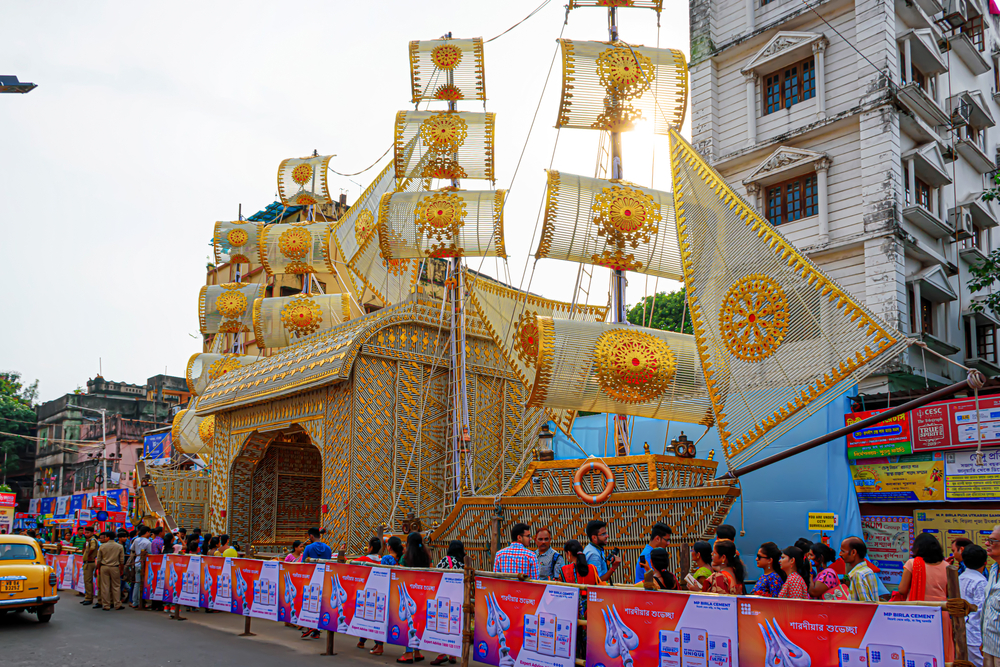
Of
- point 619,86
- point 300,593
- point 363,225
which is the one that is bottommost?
point 300,593

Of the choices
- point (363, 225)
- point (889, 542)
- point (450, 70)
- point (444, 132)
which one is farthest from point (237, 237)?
point (889, 542)

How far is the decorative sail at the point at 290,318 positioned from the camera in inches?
891

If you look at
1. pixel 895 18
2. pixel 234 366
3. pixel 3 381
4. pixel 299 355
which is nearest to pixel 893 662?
pixel 299 355

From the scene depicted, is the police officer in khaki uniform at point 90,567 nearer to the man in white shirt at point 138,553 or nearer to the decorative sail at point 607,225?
the man in white shirt at point 138,553

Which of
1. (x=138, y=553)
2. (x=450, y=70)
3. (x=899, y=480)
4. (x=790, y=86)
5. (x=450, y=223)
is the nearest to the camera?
(x=899, y=480)

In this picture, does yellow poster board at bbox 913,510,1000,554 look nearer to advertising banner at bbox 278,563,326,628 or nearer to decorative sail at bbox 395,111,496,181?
advertising banner at bbox 278,563,326,628

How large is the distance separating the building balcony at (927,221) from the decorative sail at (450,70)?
385 inches

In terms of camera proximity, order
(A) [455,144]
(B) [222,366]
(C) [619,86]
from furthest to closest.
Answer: (B) [222,366]
(A) [455,144]
(C) [619,86]

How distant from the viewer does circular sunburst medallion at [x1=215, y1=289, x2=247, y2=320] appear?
90.0 ft

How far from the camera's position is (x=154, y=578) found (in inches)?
492

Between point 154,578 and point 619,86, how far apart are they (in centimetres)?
1204

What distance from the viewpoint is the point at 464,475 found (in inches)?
600

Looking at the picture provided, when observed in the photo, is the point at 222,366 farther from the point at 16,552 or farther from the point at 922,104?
the point at 922,104

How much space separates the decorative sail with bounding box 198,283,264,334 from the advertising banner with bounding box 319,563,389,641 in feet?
65.1
